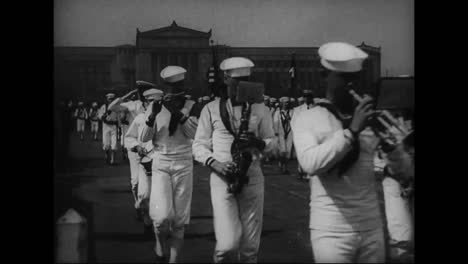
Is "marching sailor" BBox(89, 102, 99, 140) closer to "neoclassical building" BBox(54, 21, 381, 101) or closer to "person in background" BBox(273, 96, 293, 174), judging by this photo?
"neoclassical building" BBox(54, 21, 381, 101)

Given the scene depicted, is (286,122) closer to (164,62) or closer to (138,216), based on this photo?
(164,62)

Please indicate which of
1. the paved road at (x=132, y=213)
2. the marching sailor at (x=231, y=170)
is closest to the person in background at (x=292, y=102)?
the marching sailor at (x=231, y=170)

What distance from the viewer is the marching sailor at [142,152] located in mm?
6355

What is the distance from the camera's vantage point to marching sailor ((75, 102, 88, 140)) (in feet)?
21.0

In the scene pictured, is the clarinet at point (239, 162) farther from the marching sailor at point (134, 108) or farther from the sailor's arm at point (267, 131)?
the marching sailor at point (134, 108)

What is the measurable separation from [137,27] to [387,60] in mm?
2526

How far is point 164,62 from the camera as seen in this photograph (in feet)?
20.9

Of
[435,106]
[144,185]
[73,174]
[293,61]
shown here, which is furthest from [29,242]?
[435,106]

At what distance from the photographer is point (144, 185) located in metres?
6.43

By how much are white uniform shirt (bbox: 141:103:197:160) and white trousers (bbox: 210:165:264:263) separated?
0.62m

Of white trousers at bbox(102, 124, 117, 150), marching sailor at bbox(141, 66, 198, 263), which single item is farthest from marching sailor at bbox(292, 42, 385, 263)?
white trousers at bbox(102, 124, 117, 150)

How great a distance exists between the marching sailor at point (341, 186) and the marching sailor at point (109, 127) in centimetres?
229

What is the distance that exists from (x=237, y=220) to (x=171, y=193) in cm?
93

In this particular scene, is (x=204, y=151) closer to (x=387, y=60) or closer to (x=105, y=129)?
(x=105, y=129)
